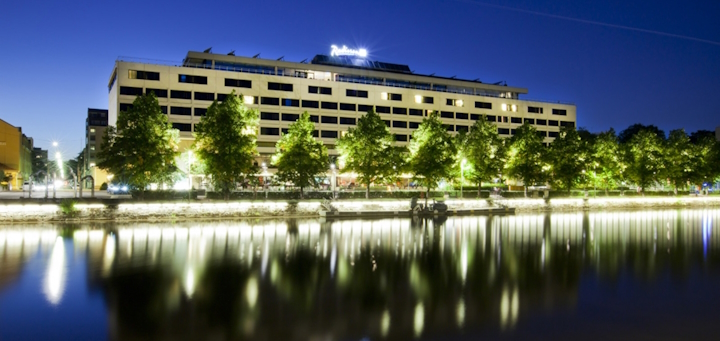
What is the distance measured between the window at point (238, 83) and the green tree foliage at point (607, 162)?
2190 inches

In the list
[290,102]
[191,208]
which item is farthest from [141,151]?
[290,102]

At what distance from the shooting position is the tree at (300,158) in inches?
2090

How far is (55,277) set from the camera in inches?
784

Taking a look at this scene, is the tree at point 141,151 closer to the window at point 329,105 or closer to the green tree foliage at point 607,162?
the window at point 329,105

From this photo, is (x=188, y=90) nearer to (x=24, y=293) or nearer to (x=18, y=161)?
(x=18, y=161)

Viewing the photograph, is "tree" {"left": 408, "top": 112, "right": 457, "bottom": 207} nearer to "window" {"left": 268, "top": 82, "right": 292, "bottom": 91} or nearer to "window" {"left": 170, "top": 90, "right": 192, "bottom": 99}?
"window" {"left": 268, "top": 82, "right": 292, "bottom": 91}

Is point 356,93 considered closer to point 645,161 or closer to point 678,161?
point 645,161

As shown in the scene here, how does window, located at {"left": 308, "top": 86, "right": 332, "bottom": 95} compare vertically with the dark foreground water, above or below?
above

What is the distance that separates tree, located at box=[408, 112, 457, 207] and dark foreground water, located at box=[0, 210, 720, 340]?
83.3ft

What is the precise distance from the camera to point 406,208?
52875 millimetres

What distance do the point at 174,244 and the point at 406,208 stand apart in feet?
94.5

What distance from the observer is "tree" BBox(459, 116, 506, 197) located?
67188mm

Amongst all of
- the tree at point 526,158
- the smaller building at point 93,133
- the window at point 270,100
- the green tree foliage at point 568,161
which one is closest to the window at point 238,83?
the window at point 270,100

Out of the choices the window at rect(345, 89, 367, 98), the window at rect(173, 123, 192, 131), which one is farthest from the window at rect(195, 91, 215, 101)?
the window at rect(345, 89, 367, 98)
